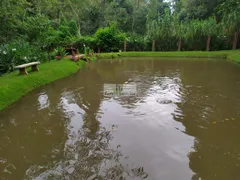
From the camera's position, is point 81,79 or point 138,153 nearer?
point 138,153

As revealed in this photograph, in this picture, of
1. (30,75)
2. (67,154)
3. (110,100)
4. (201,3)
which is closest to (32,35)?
(30,75)

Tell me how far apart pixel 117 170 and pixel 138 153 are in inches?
23.5

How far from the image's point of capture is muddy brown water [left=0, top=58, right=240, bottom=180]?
3420 mm

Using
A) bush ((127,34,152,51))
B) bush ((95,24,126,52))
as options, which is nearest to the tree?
bush ((127,34,152,51))

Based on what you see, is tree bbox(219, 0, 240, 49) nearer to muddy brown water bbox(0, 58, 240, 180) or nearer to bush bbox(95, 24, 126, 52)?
bush bbox(95, 24, 126, 52)

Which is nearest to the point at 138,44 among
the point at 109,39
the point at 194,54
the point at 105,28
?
the point at 109,39

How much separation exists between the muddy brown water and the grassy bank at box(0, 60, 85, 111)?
382mm

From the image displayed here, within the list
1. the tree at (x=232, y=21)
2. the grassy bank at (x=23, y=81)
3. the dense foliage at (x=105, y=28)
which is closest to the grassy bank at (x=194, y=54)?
the tree at (x=232, y=21)

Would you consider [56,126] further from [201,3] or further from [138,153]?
[201,3]

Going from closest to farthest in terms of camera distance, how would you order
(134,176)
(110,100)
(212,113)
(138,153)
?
(134,176) → (138,153) → (212,113) → (110,100)

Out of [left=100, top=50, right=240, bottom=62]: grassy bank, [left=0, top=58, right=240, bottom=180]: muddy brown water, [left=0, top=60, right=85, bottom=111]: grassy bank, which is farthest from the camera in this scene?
[left=100, top=50, right=240, bottom=62]: grassy bank

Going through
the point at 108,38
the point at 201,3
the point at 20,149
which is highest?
the point at 201,3

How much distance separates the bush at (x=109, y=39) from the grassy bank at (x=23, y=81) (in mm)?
10942

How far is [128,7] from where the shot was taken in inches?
1364
